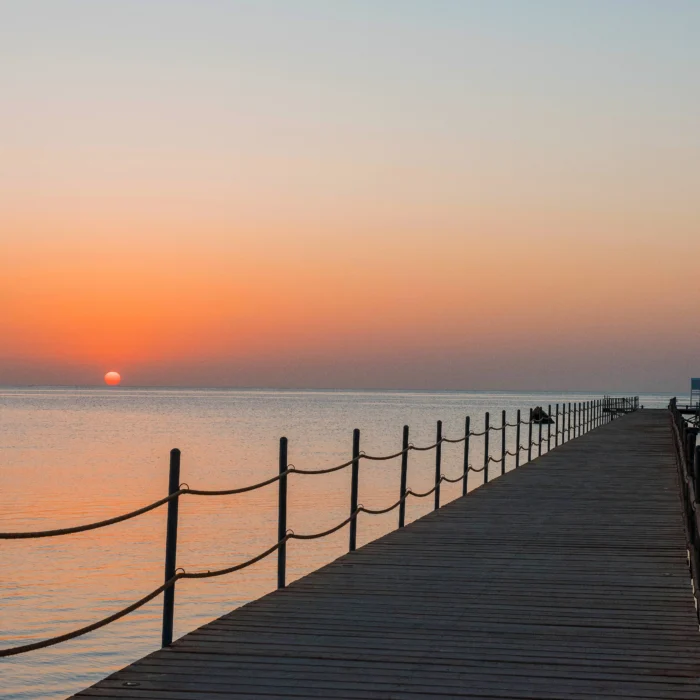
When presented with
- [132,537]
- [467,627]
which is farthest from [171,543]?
[132,537]

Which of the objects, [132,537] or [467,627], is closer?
[467,627]

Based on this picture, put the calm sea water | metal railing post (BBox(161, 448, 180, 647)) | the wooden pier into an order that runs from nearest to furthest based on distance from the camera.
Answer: the wooden pier
metal railing post (BBox(161, 448, 180, 647))
the calm sea water

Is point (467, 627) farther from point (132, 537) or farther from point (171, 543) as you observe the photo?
point (132, 537)

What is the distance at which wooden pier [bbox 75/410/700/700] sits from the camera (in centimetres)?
613

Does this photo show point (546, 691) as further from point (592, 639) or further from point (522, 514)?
point (522, 514)

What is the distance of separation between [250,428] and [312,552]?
226 ft

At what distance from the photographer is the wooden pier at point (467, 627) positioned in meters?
6.13

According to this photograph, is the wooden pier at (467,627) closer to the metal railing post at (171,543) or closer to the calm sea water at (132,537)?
the metal railing post at (171,543)

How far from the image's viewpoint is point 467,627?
7.71 meters

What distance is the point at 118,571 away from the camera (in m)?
20.3

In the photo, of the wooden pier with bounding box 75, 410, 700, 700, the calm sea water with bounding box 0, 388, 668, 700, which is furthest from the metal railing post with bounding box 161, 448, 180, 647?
the calm sea water with bounding box 0, 388, 668, 700

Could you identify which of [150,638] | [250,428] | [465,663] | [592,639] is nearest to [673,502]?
[150,638]

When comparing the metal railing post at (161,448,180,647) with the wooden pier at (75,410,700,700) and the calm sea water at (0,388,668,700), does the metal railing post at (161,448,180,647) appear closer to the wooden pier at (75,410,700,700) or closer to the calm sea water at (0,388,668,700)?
the wooden pier at (75,410,700,700)

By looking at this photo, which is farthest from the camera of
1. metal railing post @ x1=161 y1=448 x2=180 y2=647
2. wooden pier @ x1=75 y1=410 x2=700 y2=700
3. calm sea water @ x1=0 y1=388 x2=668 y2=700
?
calm sea water @ x1=0 y1=388 x2=668 y2=700
